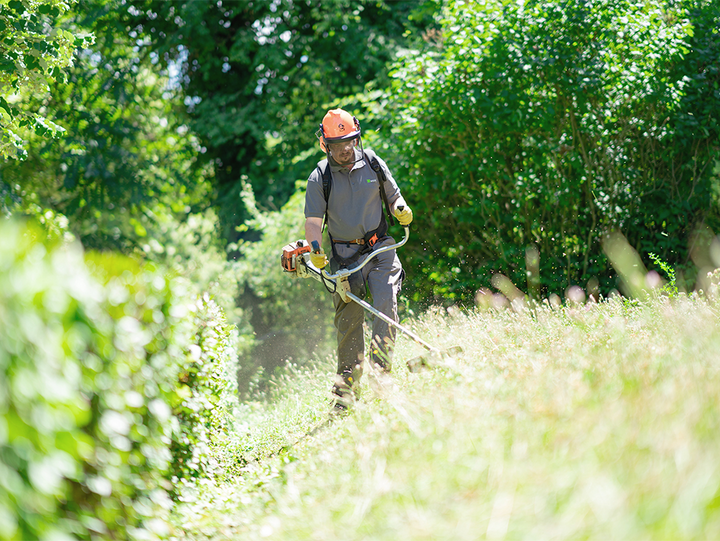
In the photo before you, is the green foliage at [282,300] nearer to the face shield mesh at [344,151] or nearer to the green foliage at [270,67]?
the green foliage at [270,67]

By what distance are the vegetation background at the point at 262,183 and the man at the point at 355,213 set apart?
108 centimetres

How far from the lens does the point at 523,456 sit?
2.11 metres

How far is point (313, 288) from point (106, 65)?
352 inches

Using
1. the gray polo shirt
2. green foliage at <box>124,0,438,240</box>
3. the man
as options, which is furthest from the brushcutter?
green foliage at <box>124,0,438,240</box>

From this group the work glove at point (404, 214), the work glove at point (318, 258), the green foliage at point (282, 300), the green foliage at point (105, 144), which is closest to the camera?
the work glove at point (318, 258)

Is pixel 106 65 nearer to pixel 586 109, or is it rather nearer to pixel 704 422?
pixel 586 109

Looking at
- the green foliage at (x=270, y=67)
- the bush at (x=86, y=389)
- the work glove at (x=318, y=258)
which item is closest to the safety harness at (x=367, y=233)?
the work glove at (x=318, y=258)

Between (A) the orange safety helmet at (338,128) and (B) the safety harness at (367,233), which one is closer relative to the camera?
(A) the orange safety helmet at (338,128)

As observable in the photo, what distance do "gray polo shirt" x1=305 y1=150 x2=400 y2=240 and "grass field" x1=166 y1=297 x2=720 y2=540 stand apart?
143cm

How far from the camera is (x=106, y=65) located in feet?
44.9

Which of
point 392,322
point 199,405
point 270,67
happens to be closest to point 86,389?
point 199,405

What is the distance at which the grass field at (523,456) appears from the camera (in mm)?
1767

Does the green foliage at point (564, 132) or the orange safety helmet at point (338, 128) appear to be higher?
the orange safety helmet at point (338, 128)

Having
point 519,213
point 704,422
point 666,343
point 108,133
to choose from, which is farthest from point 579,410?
point 108,133
